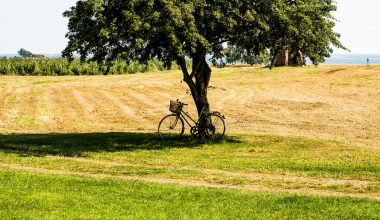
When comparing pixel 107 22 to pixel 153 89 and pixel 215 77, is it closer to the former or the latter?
pixel 153 89

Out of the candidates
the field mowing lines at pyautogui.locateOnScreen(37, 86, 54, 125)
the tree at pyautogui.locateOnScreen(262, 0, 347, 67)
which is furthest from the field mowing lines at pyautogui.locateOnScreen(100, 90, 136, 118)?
the tree at pyautogui.locateOnScreen(262, 0, 347, 67)

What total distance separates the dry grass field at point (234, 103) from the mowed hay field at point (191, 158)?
0.09m

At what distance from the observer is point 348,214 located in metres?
11.3

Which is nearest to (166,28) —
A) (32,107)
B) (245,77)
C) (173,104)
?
(173,104)

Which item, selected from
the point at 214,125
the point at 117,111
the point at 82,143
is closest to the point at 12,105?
the point at 117,111

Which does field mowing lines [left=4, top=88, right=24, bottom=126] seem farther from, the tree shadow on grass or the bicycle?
the bicycle

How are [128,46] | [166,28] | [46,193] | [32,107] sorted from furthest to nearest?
[32,107]
[128,46]
[166,28]
[46,193]

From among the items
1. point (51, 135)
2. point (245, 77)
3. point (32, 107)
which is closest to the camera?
point (51, 135)

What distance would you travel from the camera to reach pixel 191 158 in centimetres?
1845

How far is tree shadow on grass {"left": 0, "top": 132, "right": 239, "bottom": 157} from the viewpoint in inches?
789

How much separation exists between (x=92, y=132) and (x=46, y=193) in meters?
12.5

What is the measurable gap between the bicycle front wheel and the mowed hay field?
1.69ft

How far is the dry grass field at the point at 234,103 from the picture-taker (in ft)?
86.7

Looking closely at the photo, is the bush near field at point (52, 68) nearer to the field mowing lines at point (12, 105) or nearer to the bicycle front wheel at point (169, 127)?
the field mowing lines at point (12, 105)
